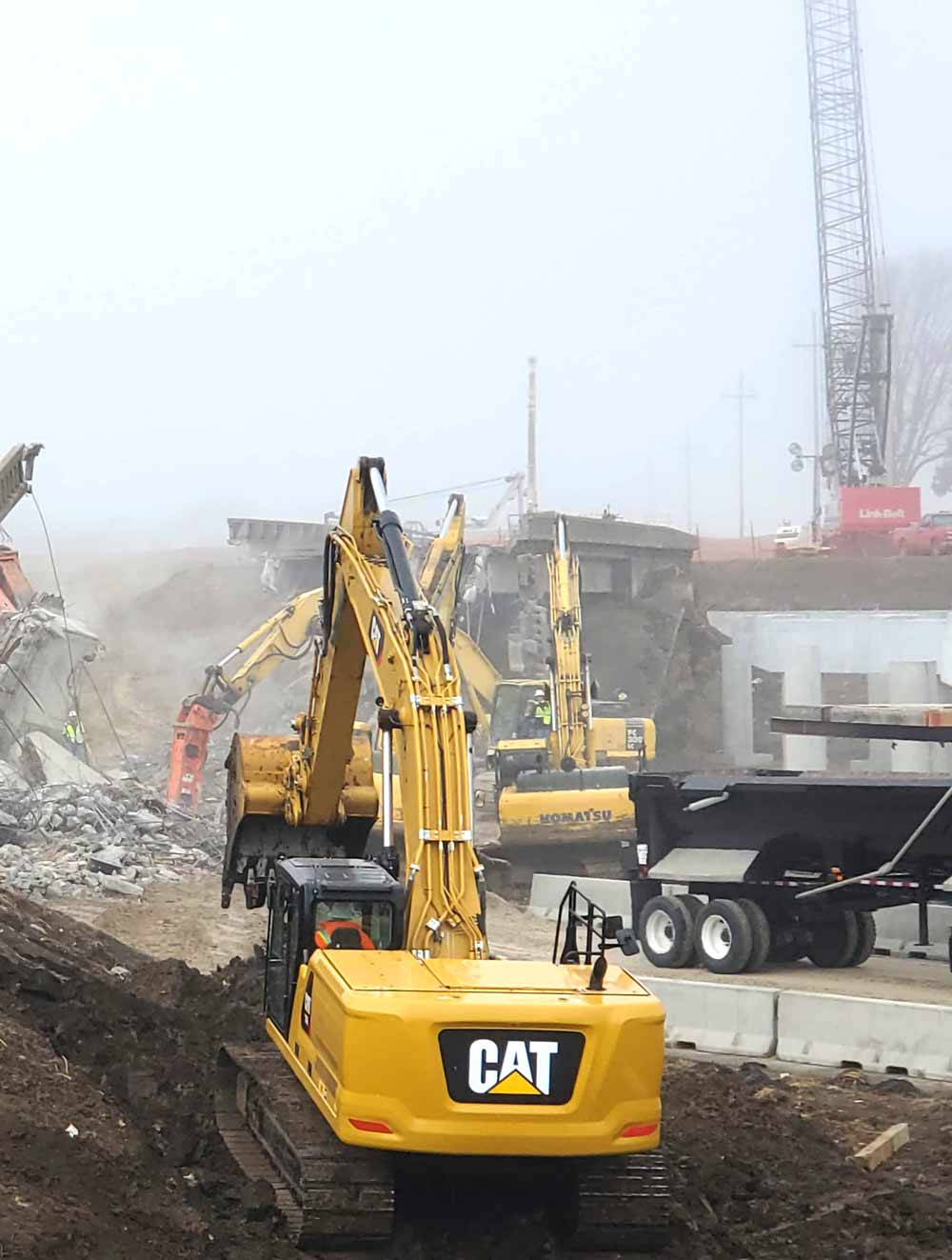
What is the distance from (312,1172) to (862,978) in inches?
368

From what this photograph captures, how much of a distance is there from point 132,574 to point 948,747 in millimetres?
36940

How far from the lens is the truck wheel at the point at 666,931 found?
1700 cm

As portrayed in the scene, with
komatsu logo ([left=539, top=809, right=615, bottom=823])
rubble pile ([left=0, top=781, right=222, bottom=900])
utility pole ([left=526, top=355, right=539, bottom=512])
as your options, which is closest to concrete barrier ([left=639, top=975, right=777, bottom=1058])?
rubble pile ([left=0, top=781, right=222, bottom=900])

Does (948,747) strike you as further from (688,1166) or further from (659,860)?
(688,1166)

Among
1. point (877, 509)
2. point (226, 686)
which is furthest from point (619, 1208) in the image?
point (877, 509)

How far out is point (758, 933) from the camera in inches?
647

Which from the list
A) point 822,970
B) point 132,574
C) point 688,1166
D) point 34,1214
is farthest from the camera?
point 132,574

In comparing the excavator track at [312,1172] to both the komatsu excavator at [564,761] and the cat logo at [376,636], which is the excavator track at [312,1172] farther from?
the komatsu excavator at [564,761]

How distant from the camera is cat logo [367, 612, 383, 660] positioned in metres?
10.2

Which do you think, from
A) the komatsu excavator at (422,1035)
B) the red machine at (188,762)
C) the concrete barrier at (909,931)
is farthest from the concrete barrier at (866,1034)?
the red machine at (188,762)

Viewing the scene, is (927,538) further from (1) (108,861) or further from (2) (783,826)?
(2) (783,826)

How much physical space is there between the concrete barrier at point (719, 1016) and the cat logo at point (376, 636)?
488 cm

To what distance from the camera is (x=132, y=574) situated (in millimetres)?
61594

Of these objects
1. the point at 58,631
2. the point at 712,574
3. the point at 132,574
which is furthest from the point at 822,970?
the point at 132,574
